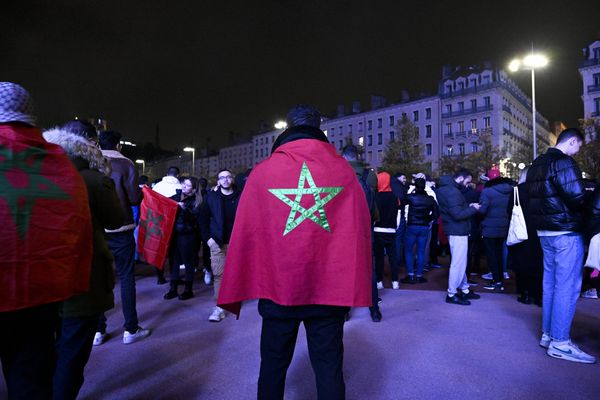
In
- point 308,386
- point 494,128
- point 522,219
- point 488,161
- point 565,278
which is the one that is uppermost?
point 494,128

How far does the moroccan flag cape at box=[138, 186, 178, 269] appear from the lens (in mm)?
7531

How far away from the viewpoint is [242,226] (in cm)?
262

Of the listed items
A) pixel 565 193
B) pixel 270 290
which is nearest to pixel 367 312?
pixel 565 193

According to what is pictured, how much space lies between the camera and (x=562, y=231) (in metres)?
4.49

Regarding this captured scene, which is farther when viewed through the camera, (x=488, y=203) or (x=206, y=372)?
(x=488, y=203)

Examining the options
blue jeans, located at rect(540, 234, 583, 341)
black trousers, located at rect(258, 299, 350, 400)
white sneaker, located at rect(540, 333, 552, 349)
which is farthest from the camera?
white sneaker, located at rect(540, 333, 552, 349)

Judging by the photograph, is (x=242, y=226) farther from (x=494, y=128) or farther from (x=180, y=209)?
(x=494, y=128)

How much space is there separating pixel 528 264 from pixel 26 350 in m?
6.83

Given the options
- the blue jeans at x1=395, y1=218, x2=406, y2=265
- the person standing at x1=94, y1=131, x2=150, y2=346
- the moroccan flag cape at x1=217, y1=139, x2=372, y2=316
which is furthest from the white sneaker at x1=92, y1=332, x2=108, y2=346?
the blue jeans at x1=395, y1=218, x2=406, y2=265

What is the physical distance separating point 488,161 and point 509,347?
153 feet

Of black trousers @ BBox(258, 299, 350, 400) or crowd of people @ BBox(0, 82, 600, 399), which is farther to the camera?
black trousers @ BBox(258, 299, 350, 400)

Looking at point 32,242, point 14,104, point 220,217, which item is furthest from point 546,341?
point 14,104

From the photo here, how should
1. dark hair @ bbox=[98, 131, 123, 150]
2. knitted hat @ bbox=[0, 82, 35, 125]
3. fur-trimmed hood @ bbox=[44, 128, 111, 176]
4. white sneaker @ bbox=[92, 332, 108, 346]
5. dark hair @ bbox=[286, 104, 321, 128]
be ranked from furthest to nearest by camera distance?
dark hair @ bbox=[98, 131, 123, 150]
white sneaker @ bbox=[92, 332, 108, 346]
fur-trimmed hood @ bbox=[44, 128, 111, 176]
dark hair @ bbox=[286, 104, 321, 128]
knitted hat @ bbox=[0, 82, 35, 125]

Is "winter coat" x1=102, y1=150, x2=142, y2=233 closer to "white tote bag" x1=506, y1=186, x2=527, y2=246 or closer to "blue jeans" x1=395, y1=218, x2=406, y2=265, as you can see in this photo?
"white tote bag" x1=506, y1=186, x2=527, y2=246
